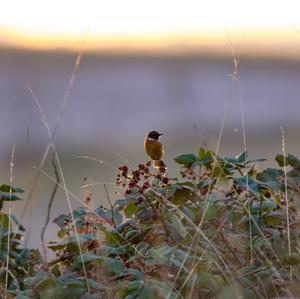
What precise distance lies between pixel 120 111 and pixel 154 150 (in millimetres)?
13266

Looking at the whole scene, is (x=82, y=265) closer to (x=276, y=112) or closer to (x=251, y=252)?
(x=251, y=252)

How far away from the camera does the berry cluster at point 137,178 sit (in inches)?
142

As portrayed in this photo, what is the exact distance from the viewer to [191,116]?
1758cm

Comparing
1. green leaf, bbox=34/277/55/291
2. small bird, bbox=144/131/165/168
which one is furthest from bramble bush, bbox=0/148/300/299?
small bird, bbox=144/131/165/168

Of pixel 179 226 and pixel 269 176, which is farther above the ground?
pixel 269 176

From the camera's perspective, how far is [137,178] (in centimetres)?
363

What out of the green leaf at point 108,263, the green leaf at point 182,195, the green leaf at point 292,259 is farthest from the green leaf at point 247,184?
the green leaf at point 108,263

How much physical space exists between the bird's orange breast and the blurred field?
3443 mm

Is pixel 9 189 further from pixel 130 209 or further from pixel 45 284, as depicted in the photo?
pixel 45 284

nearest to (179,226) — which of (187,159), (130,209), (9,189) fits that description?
(130,209)

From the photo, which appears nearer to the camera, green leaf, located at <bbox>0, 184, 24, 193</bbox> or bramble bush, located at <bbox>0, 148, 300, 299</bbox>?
bramble bush, located at <bbox>0, 148, 300, 299</bbox>

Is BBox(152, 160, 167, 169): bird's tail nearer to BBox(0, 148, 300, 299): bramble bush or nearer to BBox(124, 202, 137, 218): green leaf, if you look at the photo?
BBox(0, 148, 300, 299): bramble bush

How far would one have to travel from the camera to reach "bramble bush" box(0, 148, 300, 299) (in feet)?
10.7

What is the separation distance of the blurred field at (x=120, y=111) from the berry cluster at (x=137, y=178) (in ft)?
13.5
